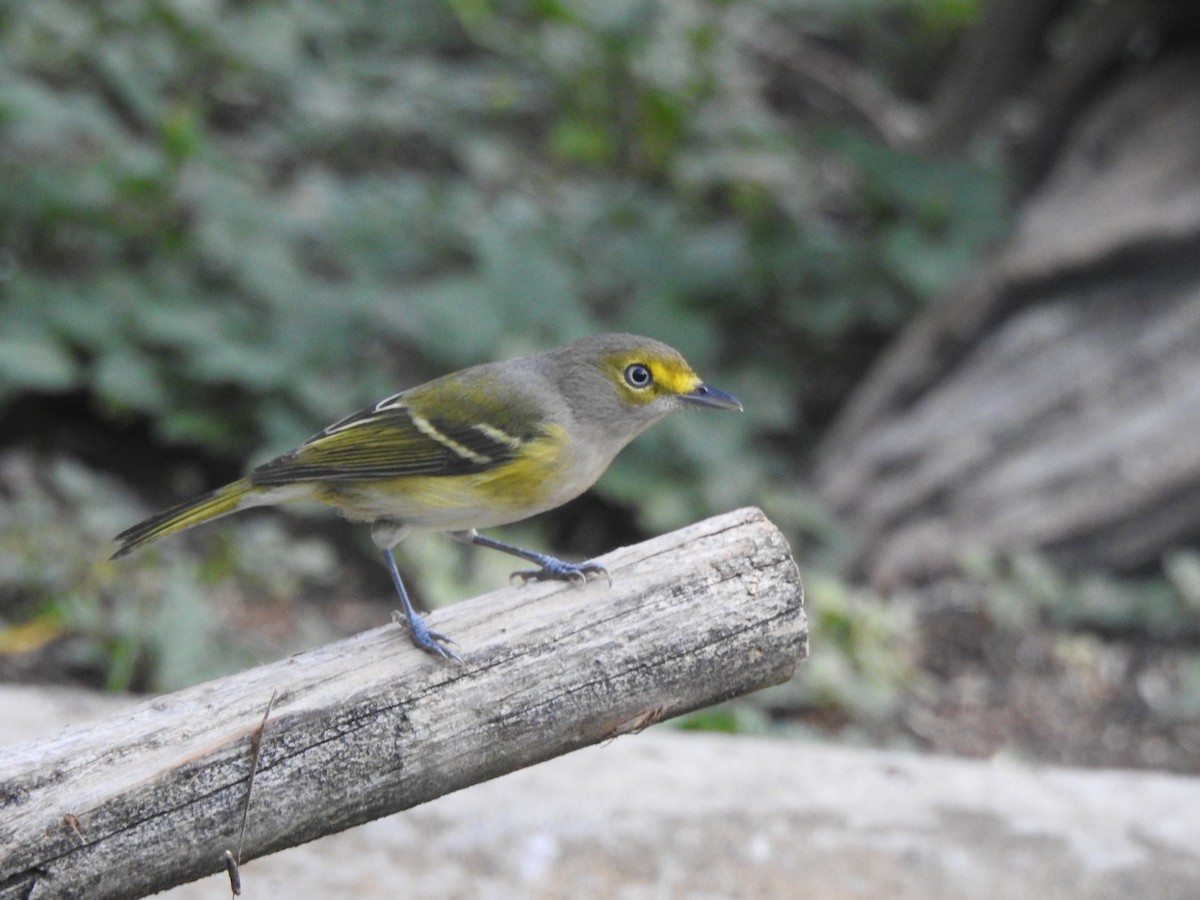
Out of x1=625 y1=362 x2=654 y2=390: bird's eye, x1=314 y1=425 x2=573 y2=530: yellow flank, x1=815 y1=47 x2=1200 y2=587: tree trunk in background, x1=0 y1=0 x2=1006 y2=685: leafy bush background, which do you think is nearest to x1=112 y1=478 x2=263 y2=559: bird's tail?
x1=314 y1=425 x2=573 y2=530: yellow flank

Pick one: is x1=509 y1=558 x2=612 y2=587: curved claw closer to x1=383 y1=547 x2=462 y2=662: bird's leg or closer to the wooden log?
the wooden log

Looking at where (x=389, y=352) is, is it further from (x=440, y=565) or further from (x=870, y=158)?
(x=870, y=158)

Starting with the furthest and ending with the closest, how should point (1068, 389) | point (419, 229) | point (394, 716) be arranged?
point (419, 229)
point (1068, 389)
point (394, 716)

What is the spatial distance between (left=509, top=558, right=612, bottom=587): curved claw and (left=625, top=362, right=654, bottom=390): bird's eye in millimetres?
554

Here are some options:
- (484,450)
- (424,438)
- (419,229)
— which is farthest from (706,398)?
(419,229)

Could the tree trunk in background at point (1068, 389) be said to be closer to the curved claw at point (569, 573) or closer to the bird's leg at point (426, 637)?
the curved claw at point (569, 573)

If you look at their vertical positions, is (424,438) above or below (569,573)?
above

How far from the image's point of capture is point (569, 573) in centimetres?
313

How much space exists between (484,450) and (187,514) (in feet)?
2.46

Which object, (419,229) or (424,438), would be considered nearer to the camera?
(424,438)

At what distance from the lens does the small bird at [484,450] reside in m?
3.35

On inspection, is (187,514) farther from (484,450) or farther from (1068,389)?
(1068,389)

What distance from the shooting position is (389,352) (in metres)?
6.68

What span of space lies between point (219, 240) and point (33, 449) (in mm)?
1393
